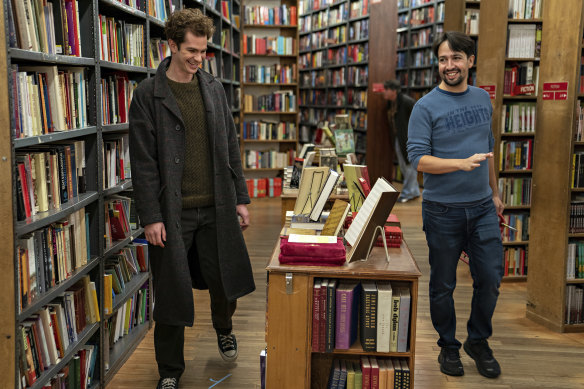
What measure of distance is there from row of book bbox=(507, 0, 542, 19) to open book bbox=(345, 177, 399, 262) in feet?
10.9

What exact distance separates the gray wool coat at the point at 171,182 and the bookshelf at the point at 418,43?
7.12m

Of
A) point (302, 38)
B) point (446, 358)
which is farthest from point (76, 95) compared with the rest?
point (302, 38)

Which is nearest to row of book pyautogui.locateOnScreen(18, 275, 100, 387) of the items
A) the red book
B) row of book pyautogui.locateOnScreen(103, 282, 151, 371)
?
row of book pyautogui.locateOnScreen(103, 282, 151, 371)

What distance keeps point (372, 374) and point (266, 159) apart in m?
6.69

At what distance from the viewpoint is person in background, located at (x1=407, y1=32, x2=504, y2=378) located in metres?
2.88

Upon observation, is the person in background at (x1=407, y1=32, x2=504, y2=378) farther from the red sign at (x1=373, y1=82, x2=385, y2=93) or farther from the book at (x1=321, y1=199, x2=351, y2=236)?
the red sign at (x1=373, y1=82, x2=385, y2=93)

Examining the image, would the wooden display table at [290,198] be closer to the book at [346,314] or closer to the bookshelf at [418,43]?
the book at [346,314]

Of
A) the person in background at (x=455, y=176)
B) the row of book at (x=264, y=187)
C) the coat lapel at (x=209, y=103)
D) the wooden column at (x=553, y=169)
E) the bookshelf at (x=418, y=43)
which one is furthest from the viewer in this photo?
the bookshelf at (x=418, y=43)

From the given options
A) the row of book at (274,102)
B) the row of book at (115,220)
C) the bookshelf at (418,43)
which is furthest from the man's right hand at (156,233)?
the bookshelf at (418,43)

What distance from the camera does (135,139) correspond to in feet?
8.68

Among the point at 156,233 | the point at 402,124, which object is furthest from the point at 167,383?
the point at 402,124

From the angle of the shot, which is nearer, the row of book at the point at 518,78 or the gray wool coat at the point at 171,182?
the gray wool coat at the point at 171,182

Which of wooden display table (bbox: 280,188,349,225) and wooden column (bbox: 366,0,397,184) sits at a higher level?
wooden column (bbox: 366,0,397,184)

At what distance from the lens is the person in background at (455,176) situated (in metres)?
2.88
